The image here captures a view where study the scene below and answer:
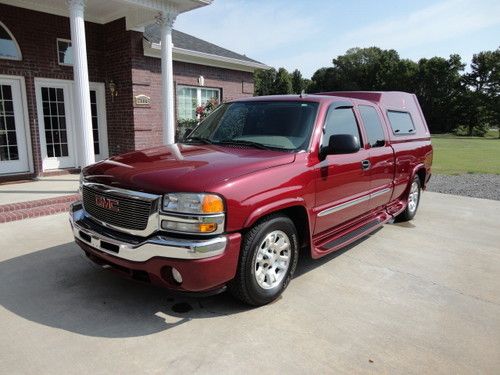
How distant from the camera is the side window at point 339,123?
4.14 meters

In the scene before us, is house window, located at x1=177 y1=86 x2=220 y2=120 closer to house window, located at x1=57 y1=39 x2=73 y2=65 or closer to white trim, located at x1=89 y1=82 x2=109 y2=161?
white trim, located at x1=89 y1=82 x2=109 y2=161

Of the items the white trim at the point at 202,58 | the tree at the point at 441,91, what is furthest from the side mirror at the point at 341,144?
the tree at the point at 441,91

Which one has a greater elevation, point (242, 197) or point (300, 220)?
point (242, 197)

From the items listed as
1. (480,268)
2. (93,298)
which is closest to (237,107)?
(93,298)

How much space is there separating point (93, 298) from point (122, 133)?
7.70 meters

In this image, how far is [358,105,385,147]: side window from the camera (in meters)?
4.86

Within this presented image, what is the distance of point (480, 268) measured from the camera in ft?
15.1

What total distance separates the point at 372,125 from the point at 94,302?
12.4 ft

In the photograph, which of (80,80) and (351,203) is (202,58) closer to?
(80,80)

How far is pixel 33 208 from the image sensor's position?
650 centimetres

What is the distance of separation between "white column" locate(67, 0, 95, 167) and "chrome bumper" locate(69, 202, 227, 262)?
4.63 metres

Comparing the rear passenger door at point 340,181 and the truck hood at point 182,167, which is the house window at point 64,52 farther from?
the rear passenger door at point 340,181

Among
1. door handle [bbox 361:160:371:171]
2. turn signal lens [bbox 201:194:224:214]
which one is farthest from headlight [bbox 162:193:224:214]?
door handle [bbox 361:160:371:171]

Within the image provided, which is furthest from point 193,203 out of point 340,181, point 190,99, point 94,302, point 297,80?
point 297,80
